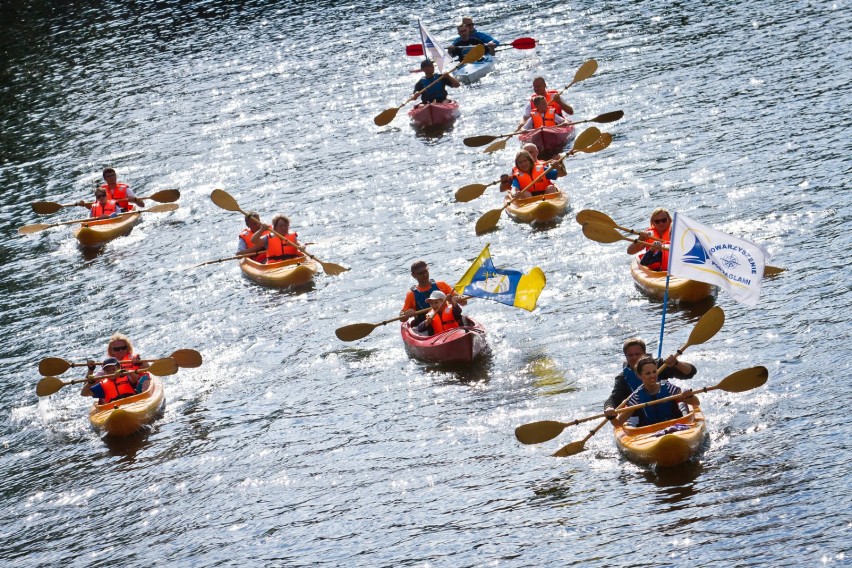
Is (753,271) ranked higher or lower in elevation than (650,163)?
higher

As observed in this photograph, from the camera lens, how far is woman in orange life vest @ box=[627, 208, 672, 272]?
22.0 meters

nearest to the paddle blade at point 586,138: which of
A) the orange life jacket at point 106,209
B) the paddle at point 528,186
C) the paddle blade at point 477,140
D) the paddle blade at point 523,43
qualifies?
the paddle at point 528,186

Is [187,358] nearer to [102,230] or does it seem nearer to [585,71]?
[102,230]

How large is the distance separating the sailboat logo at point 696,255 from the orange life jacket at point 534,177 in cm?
918

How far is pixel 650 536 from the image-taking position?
15.5 metres

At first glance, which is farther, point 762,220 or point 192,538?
point 762,220

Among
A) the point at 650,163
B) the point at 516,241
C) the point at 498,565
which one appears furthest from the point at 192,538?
the point at 650,163

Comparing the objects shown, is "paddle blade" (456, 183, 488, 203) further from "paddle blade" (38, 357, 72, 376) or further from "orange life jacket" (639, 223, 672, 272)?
"paddle blade" (38, 357, 72, 376)

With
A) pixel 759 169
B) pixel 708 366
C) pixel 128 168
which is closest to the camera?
pixel 708 366

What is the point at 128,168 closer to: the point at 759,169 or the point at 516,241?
the point at 516,241

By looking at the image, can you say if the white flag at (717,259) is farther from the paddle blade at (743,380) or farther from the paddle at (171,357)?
the paddle at (171,357)

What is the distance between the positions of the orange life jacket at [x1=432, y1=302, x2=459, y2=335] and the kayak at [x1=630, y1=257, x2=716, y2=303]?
12.3 feet

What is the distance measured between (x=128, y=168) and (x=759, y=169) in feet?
58.9

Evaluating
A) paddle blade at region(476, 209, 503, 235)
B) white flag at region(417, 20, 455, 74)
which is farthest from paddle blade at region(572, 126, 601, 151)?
white flag at region(417, 20, 455, 74)
